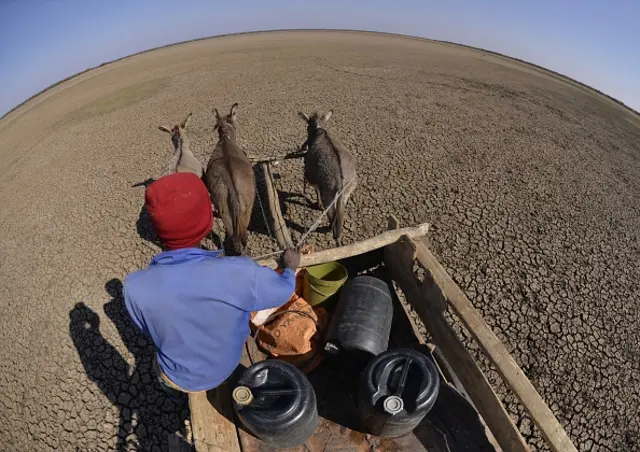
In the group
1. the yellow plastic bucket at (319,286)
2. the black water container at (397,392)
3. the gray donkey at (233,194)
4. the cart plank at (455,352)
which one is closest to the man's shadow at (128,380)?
the gray donkey at (233,194)

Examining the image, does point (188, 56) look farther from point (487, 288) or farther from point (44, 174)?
point (487, 288)

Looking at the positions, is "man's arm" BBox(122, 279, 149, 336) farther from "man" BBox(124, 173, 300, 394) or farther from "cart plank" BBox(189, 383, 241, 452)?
"cart plank" BBox(189, 383, 241, 452)

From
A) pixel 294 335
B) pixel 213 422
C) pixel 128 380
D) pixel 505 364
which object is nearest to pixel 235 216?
pixel 128 380

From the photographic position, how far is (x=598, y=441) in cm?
419

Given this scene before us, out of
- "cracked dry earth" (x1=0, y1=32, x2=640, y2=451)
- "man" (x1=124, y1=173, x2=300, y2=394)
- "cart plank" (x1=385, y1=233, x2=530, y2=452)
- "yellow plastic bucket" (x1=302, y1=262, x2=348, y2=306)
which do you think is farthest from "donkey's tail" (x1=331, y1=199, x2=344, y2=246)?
"man" (x1=124, y1=173, x2=300, y2=394)

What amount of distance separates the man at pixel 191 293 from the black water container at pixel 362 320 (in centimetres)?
88

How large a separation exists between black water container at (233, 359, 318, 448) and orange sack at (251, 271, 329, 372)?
0.65m

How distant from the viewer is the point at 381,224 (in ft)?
23.1

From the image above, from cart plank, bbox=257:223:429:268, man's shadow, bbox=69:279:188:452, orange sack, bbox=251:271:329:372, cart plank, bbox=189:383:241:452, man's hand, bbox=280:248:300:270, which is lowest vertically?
man's shadow, bbox=69:279:188:452

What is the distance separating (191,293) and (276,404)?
974 mm

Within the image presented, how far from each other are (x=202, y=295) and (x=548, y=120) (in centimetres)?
1287

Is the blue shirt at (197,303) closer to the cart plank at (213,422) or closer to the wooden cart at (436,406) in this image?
the cart plank at (213,422)

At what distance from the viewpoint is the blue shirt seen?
91.4 inches

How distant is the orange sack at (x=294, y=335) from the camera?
3.42m
